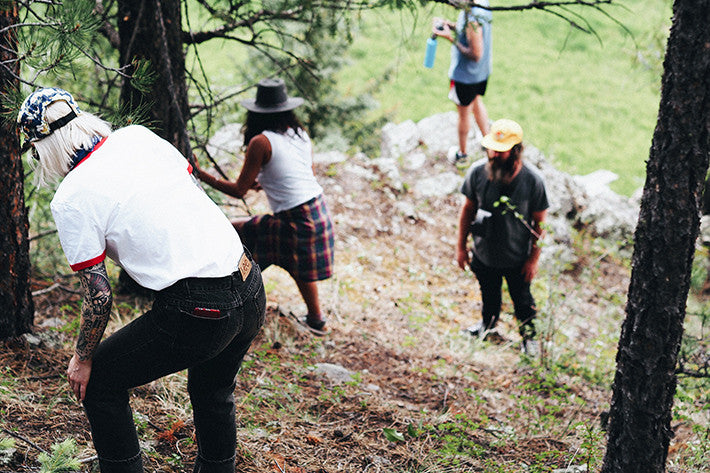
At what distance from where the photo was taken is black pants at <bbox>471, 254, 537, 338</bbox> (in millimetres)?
5043

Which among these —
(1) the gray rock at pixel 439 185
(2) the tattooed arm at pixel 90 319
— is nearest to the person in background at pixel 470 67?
(1) the gray rock at pixel 439 185

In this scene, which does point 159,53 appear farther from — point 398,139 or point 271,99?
point 398,139

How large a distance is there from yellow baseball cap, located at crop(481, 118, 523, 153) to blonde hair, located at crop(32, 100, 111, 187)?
9.47ft

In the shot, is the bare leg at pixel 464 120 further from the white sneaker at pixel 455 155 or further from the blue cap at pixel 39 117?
the blue cap at pixel 39 117

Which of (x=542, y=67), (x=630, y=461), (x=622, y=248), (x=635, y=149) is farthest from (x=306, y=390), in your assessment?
(x=542, y=67)

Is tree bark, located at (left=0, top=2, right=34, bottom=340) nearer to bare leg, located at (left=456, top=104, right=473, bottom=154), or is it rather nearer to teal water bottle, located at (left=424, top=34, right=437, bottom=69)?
teal water bottle, located at (left=424, top=34, right=437, bottom=69)

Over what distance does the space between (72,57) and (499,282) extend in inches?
141

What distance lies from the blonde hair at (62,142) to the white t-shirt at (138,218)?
0.06 m

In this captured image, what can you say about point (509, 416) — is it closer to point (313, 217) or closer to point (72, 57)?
point (313, 217)

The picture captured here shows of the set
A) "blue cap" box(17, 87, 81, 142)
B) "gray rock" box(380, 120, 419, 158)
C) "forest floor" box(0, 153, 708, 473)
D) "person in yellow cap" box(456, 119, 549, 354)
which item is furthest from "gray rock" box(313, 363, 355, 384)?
"gray rock" box(380, 120, 419, 158)

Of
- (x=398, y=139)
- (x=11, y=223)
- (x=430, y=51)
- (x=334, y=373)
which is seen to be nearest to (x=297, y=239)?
(x=334, y=373)

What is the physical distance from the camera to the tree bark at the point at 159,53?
148 inches

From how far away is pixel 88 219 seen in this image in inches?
85.9

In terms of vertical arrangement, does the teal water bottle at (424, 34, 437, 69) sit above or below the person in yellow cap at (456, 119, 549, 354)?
above
